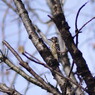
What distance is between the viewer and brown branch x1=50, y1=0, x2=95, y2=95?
939mm

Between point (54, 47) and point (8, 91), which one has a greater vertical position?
point (54, 47)


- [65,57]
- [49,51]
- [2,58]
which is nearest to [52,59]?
[49,51]

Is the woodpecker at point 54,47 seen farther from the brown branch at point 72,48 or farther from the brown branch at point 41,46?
the brown branch at point 72,48

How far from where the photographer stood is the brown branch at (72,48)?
939mm

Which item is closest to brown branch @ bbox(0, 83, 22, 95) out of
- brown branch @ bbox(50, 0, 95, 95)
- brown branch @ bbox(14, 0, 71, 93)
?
brown branch @ bbox(14, 0, 71, 93)

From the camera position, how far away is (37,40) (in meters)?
1.27

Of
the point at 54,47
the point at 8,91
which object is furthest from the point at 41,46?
the point at 8,91

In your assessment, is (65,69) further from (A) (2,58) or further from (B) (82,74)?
(B) (82,74)

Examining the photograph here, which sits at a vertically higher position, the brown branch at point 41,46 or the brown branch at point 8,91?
the brown branch at point 41,46

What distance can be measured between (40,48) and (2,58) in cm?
17

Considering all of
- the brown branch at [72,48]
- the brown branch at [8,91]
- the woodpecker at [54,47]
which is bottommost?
the brown branch at [8,91]

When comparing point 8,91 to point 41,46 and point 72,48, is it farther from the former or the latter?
point 72,48

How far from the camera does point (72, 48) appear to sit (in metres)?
0.96

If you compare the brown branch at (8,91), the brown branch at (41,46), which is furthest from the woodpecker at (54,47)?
the brown branch at (8,91)
